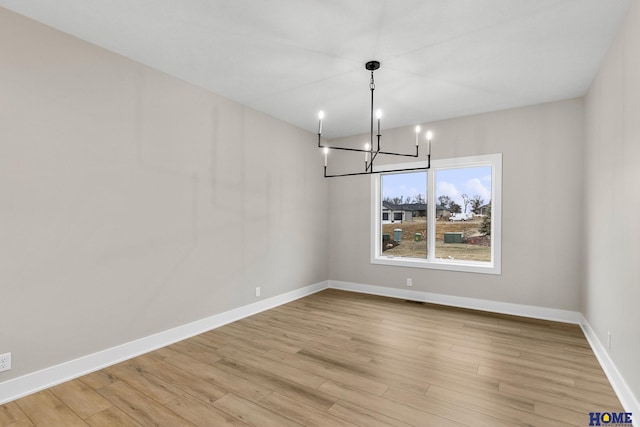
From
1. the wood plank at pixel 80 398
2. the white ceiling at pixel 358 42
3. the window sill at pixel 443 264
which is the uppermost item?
the white ceiling at pixel 358 42

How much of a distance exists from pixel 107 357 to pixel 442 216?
4.46 m

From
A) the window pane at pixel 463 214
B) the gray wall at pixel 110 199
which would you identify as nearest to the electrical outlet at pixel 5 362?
the gray wall at pixel 110 199

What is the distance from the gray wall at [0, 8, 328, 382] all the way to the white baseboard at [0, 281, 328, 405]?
6 centimetres

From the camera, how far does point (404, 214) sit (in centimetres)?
519

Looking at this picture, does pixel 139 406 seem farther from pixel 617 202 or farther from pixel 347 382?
pixel 617 202

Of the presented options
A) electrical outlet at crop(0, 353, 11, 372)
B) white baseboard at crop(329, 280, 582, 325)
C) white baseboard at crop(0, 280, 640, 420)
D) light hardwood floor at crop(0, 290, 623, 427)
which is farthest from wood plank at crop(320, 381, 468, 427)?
white baseboard at crop(329, 280, 582, 325)

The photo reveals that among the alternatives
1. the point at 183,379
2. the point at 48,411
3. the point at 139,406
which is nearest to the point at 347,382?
the point at 183,379

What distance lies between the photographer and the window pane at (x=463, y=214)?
4.49m

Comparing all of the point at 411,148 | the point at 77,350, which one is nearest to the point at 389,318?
the point at 411,148

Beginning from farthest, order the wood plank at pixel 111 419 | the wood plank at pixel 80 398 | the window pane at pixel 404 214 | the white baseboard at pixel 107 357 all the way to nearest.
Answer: the window pane at pixel 404 214, the white baseboard at pixel 107 357, the wood plank at pixel 80 398, the wood plank at pixel 111 419

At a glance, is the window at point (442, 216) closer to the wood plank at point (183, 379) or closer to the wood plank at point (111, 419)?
the wood plank at point (183, 379)

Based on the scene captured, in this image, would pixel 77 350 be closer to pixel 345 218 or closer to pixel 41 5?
pixel 41 5
